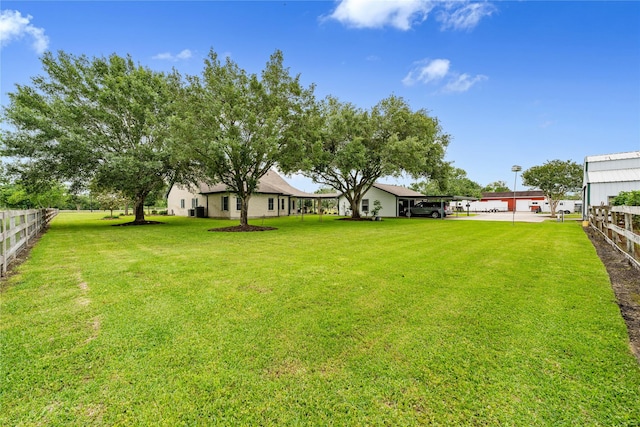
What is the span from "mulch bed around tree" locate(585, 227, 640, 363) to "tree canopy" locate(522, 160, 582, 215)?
26.4 meters

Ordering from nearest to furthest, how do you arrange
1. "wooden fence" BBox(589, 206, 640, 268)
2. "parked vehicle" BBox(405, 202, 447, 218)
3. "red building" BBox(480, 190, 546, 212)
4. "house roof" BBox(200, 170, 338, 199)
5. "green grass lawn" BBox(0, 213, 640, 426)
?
"green grass lawn" BBox(0, 213, 640, 426), "wooden fence" BBox(589, 206, 640, 268), "house roof" BBox(200, 170, 338, 199), "parked vehicle" BBox(405, 202, 447, 218), "red building" BBox(480, 190, 546, 212)

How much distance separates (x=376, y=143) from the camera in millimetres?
21016

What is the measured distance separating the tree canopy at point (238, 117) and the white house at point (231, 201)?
8786mm

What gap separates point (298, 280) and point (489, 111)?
20.9 m

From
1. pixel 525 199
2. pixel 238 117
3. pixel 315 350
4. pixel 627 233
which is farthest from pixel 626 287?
pixel 525 199

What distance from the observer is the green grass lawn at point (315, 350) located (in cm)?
194

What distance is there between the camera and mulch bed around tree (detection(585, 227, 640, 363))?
10.2 ft

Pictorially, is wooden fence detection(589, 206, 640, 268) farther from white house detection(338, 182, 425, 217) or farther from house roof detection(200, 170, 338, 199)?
house roof detection(200, 170, 338, 199)

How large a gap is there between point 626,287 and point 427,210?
25040 millimetres

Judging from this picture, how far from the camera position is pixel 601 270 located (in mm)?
5758

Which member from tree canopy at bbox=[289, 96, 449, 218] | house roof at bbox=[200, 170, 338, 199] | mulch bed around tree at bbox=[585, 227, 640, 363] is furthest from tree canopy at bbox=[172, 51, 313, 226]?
mulch bed around tree at bbox=[585, 227, 640, 363]

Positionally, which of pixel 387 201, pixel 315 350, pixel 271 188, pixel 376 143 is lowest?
pixel 315 350

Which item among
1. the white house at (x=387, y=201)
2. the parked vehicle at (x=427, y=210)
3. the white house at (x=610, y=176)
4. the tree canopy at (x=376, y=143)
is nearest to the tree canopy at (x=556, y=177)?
the white house at (x=610, y=176)

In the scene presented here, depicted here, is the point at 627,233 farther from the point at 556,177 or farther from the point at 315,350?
the point at 556,177
